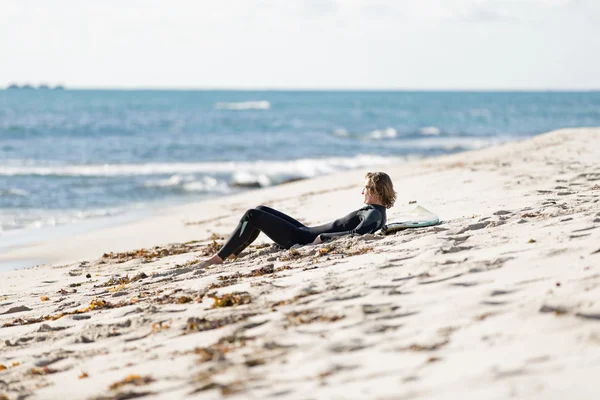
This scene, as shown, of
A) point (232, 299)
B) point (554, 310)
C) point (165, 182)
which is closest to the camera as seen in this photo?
point (554, 310)

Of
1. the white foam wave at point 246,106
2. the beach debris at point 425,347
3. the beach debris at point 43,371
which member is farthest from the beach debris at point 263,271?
the white foam wave at point 246,106

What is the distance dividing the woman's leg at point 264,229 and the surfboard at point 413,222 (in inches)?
32.8

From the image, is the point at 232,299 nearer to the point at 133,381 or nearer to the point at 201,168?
the point at 133,381

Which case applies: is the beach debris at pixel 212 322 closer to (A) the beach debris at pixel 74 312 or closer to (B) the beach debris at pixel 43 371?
(B) the beach debris at pixel 43 371

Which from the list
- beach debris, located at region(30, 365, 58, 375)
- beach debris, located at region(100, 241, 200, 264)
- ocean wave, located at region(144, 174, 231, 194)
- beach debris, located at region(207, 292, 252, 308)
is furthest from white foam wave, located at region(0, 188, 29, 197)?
beach debris, located at region(30, 365, 58, 375)

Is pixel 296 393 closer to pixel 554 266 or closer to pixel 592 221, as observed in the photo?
pixel 554 266

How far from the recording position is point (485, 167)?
14.4 metres

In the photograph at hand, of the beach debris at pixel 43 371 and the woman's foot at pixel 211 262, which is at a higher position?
the woman's foot at pixel 211 262

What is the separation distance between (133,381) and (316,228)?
12.5ft

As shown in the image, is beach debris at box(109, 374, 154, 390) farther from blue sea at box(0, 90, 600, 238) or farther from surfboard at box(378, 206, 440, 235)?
blue sea at box(0, 90, 600, 238)

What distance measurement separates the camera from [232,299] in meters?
5.42

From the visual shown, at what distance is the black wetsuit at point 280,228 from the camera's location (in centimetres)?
761

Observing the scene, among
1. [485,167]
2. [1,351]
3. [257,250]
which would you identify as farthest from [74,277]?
[485,167]

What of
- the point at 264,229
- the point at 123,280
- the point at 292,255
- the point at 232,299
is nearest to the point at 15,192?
the point at 123,280
